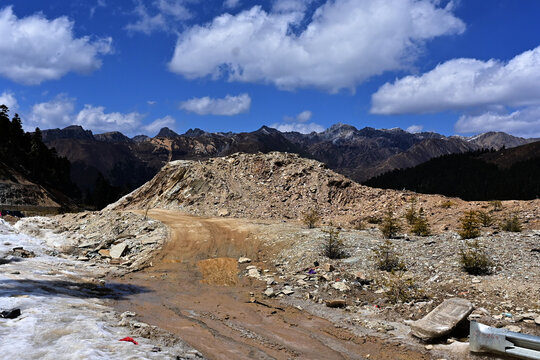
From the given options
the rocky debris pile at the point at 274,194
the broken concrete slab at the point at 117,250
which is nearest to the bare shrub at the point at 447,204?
the rocky debris pile at the point at 274,194

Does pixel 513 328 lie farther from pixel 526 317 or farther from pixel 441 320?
pixel 441 320

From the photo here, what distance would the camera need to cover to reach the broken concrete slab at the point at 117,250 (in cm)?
1846

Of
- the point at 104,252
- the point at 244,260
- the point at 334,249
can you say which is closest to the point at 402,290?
the point at 334,249

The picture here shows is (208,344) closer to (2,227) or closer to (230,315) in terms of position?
(230,315)

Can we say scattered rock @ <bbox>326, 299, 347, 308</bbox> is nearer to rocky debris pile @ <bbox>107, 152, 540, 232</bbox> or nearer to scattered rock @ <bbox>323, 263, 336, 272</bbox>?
scattered rock @ <bbox>323, 263, 336, 272</bbox>

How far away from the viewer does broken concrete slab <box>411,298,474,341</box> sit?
8.73m

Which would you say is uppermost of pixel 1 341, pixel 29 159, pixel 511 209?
pixel 29 159

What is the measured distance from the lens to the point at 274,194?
1255 inches

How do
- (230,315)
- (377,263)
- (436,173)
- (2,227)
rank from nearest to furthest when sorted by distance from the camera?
(230,315) < (377,263) < (2,227) < (436,173)

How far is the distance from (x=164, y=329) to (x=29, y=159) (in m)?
76.2

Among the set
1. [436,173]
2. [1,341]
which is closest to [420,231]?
[1,341]

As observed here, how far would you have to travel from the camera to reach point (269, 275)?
50.0 ft

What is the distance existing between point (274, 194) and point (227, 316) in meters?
21.5

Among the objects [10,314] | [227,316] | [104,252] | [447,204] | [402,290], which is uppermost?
[447,204]
